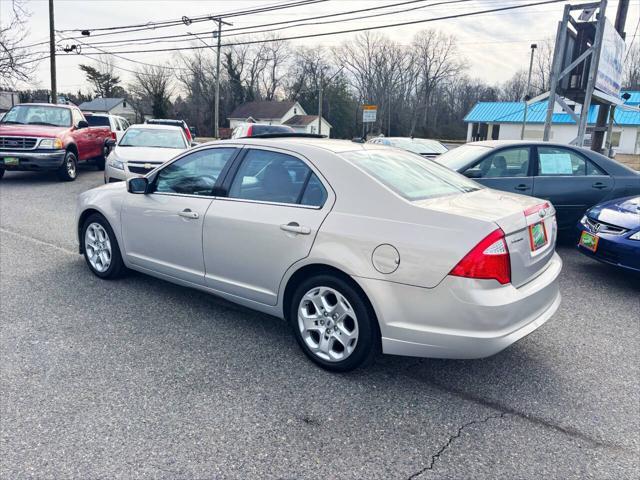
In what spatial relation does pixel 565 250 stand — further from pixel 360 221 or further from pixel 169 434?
pixel 169 434

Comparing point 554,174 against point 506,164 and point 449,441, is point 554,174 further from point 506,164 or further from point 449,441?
point 449,441

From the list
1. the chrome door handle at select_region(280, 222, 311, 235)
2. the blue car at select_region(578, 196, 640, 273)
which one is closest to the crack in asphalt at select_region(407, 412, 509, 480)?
the chrome door handle at select_region(280, 222, 311, 235)

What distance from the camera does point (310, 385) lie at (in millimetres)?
3189

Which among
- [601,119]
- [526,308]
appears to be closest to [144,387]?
[526,308]

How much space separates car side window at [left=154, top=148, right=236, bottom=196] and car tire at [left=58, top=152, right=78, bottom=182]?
9.27 metres

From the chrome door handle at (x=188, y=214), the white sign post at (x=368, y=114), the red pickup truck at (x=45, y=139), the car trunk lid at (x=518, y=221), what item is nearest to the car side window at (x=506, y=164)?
the car trunk lid at (x=518, y=221)

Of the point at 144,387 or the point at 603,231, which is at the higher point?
A: the point at 603,231

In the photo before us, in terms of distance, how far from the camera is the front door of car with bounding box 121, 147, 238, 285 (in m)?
4.07

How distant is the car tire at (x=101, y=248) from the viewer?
4.94 metres

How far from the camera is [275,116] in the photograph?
6438 centimetres

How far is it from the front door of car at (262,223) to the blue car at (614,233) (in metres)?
3.56

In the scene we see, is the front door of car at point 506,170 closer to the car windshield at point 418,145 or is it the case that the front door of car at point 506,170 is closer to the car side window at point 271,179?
the car side window at point 271,179

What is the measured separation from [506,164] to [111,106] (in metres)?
77.8

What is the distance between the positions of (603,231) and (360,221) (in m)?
3.62
